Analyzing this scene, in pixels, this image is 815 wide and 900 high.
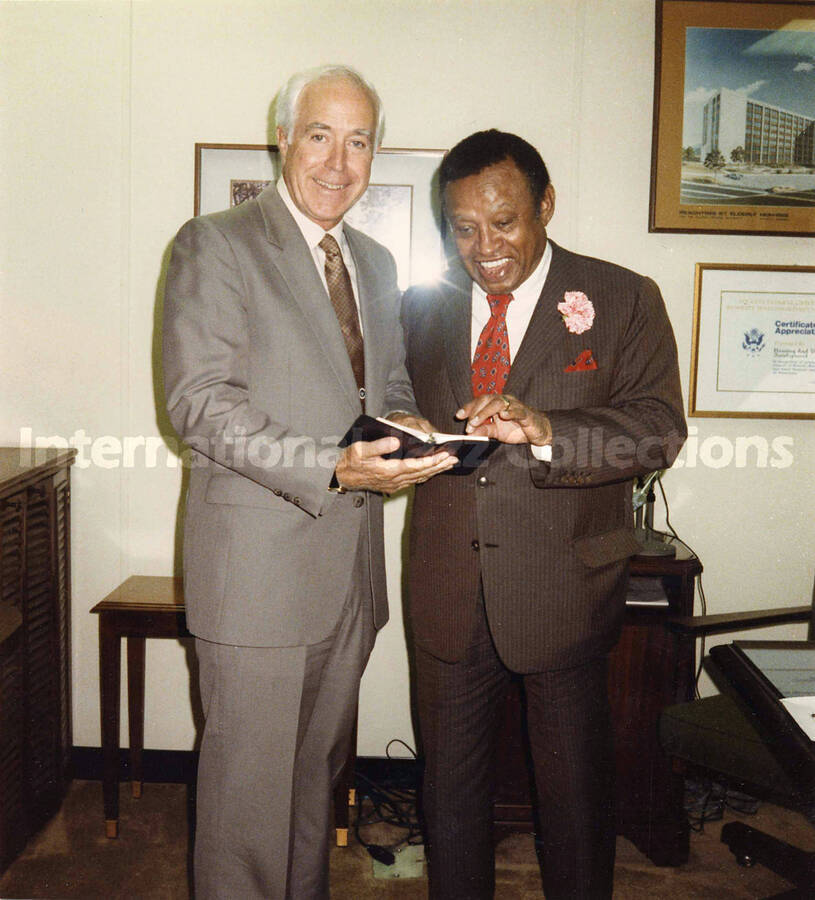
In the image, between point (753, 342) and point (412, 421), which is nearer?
point (412, 421)

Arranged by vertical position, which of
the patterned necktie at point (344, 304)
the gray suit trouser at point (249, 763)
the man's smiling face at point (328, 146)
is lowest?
the gray suit trouser at point (249, 763)

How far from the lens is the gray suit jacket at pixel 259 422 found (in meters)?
1.53

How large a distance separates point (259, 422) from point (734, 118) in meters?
2.12

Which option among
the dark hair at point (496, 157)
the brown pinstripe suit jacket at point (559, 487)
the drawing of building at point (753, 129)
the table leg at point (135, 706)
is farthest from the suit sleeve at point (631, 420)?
the table leg at point (135, 706)

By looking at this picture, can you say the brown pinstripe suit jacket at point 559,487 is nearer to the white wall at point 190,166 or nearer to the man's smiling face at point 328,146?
the man's smiling face at point 328,146

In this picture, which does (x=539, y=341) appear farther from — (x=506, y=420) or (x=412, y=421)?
(x=412, y=421)

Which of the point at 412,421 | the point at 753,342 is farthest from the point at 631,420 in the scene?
the point at 753,342

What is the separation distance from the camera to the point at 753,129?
270 centimetres

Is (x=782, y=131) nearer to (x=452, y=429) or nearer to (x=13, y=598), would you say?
(x=452, y=429)

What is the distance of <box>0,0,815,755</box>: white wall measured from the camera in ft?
8.78

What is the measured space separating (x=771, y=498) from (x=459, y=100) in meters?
1.79

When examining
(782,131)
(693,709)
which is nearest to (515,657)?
(693,709)

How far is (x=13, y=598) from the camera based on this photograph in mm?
2277

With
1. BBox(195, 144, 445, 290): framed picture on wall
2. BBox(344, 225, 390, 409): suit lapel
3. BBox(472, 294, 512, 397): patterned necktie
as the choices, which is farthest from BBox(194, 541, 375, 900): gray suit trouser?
BBox(195, 144, 445, 290): framed picture on wall
